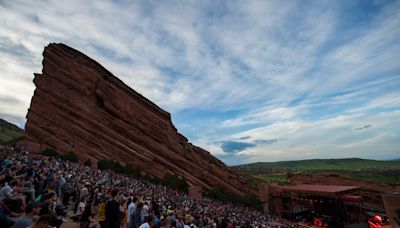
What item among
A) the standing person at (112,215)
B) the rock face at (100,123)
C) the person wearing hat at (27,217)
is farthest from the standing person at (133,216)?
the rock face at (100,123)

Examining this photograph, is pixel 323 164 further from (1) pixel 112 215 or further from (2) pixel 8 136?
(1) pixel 112 215

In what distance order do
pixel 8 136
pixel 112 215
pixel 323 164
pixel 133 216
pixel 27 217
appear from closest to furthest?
pixel 27 217
pixel 112 215
pixel 133 216
pixel 8 136
pixel 323 164

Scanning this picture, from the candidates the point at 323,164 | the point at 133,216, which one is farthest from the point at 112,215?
the point at 323,164

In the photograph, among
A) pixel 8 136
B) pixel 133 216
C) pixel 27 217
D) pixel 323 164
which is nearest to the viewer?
pixel 27 217

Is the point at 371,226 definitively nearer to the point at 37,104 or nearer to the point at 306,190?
the point at 306,190

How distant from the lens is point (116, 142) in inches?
1610

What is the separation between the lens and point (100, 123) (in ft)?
138

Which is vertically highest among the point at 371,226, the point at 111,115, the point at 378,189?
the point at 111,115

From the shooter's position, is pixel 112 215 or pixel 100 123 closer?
pixel 112 215

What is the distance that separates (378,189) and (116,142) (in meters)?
50.0

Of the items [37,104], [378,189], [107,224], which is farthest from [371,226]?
[37,104]

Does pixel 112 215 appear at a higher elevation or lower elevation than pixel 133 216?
higher

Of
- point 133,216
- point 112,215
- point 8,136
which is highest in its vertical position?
point 8,136

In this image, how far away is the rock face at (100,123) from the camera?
37.8 metres
